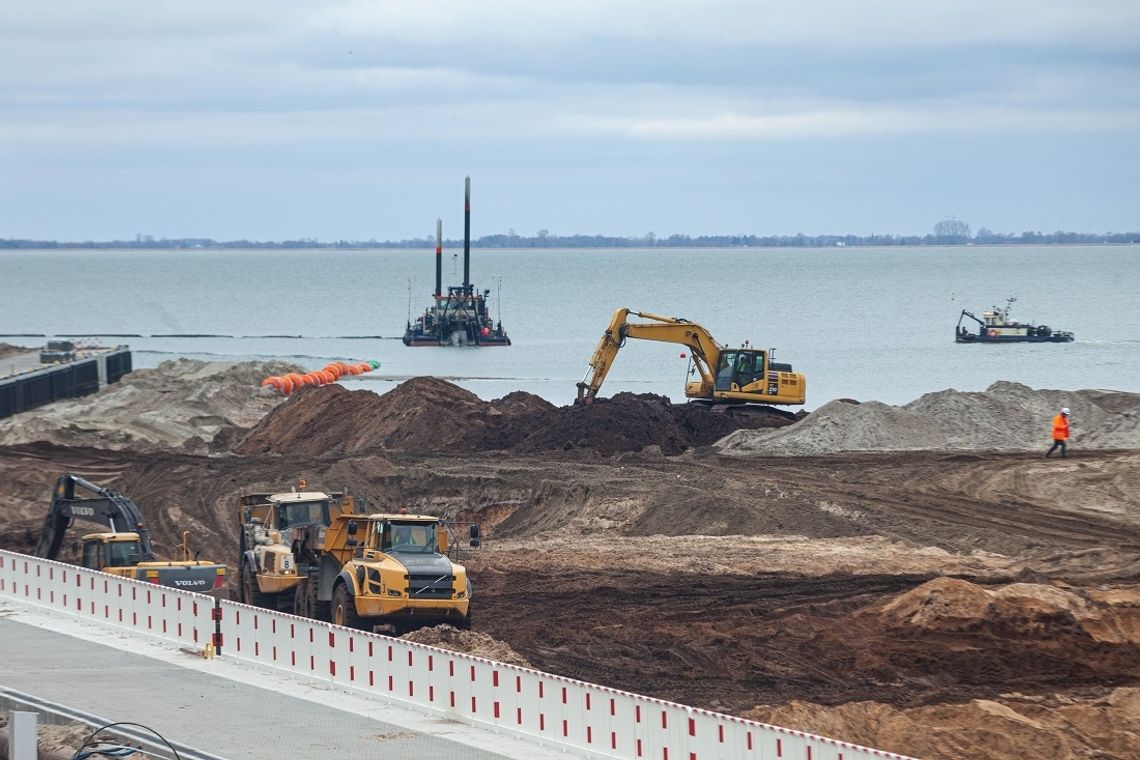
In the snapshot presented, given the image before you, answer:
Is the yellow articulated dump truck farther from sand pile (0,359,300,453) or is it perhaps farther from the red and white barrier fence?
sand pile (0,359,300,453)

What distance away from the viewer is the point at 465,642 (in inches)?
977

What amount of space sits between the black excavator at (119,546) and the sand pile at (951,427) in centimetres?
2149

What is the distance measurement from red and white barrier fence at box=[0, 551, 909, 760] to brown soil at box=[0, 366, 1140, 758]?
2190 mm

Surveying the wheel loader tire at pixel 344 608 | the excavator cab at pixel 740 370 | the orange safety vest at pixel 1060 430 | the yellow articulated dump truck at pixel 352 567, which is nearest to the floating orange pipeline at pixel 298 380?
the excavator cab at pixel 740 370

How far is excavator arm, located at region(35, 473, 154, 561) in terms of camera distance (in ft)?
107

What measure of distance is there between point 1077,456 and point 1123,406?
29.3 feet

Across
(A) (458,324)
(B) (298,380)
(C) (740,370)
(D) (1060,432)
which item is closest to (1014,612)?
(D) (1060,432)

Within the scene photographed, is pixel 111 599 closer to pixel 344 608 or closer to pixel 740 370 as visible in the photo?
pixel 344 608

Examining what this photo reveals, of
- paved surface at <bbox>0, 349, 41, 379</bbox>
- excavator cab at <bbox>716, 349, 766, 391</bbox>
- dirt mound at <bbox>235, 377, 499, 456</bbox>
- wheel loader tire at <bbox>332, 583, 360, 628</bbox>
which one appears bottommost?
paved surface at <bbox>0, 349, 41, 379</bbox>

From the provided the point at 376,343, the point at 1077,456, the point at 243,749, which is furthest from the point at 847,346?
the point at 243,749

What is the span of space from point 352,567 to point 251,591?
4.55m

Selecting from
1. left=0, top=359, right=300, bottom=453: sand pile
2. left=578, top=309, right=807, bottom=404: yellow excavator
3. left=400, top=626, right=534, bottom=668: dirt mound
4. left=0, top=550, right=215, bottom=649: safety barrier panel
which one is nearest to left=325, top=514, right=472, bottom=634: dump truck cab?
left=400, top=626, right=534, bottom=668: dirt mound

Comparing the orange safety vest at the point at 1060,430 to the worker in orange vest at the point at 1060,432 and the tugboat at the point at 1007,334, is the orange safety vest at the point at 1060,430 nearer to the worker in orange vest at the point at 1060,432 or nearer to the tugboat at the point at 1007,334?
the worker in orange vest at the point at 1060,432

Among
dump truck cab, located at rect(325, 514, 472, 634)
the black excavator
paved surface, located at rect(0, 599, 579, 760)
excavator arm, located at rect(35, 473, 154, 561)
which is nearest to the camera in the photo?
paved surface, located at rect(0, 599, 579, 760)
